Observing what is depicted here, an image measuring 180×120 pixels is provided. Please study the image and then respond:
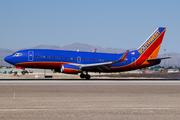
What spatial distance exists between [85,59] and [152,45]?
13831mm

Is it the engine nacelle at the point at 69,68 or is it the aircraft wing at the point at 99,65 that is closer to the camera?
the engine nacelle at the point at 69,68

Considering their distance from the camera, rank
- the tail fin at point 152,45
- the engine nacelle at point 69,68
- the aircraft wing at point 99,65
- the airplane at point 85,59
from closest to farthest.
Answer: the engine nacelle at point 69,68
the airplane at point 85,59
the aircraft wing at point 99,65
the tail fin at point 152,45

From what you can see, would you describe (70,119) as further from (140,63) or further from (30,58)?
(140,63)

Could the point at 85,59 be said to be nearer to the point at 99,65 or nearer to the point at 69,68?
the point at 99,65

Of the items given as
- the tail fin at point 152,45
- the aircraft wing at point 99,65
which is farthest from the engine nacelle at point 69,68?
the tail fin at point 152,45

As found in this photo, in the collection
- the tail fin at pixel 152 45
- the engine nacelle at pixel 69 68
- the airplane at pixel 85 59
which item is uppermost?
the tail fin at pixel 152 45

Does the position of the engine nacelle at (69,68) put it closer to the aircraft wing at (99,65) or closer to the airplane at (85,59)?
the airplane at (85,59)

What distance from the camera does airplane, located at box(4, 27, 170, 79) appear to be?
145 feet

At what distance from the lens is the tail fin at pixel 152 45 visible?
167ft

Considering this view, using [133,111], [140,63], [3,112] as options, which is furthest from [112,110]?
[140,63]

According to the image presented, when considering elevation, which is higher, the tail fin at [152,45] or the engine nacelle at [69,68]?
the tail fin at [152,45]

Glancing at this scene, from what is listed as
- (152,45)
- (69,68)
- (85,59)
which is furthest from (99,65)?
(152,45)

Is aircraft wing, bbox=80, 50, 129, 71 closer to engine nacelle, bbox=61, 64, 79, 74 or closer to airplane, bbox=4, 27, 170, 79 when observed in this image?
airplane, bbox=4, 27, 170, 79

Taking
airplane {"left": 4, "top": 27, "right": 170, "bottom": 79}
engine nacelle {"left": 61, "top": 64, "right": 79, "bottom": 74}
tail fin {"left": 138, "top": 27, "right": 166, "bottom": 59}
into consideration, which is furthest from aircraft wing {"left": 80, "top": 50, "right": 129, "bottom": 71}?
tail fin {"left": 138, "top": 27, "right": 166, "bottom": 59}
